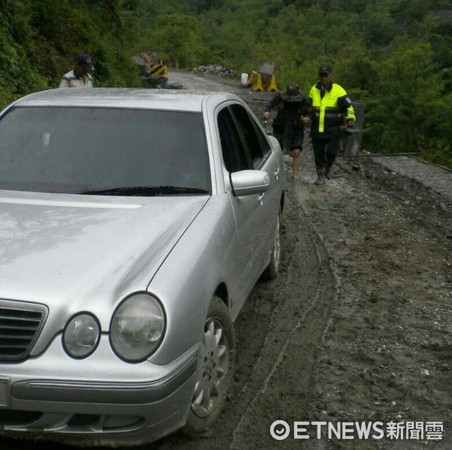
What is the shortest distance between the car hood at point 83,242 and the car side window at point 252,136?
54.9 inches

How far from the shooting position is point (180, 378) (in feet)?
10.4

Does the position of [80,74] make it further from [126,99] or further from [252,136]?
[126,99]

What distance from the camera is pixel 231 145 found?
15.9 ft

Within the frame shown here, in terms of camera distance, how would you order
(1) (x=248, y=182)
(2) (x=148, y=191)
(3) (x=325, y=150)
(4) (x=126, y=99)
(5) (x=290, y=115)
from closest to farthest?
(2) (x=148, y=191)
(1) (x=248, y=182)
(4) (x=126, y=99)
(5) (x=290, y=115)
(3) (x=325, y=150)

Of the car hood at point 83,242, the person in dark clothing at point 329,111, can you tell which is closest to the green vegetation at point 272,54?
the person in dark clothing at point 329,111

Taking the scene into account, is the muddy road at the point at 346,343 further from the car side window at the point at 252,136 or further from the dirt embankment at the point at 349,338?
the car side window at the point at 252,136

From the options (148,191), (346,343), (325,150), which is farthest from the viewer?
(325,150)

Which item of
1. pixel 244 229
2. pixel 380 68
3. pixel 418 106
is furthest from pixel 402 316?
pixel 380 68

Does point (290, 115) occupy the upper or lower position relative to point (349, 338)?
lower

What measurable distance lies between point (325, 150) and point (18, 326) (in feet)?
28.5

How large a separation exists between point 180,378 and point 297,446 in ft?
3.19

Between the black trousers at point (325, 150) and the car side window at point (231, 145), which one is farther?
the black trousers at point (325, 150)

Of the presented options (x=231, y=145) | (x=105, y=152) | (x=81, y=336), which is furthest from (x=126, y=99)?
(x=81, y=336)

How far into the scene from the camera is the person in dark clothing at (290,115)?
35.3 feet
